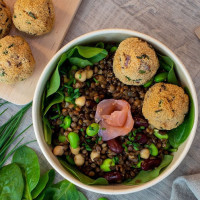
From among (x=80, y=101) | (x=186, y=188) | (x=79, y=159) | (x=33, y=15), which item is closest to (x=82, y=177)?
(x=79, y=159)

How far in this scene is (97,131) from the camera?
3.83 ft

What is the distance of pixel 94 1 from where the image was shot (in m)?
1.38

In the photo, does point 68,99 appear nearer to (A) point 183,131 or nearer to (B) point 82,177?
(B) point 82,177

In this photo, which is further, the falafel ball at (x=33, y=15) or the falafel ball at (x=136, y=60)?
the falafel ball at (x=33, y=15)

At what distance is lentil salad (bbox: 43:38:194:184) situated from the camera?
1.18 m

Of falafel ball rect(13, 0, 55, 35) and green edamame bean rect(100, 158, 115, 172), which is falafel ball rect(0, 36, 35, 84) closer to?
falafel ball rect(13, 0, 55, 35)

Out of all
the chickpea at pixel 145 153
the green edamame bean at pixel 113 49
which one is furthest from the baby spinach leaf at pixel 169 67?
the chickpea at pixel 145 153

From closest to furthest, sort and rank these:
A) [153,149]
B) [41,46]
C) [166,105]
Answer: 1. [166,105]
2. [153,149]
3. [41,46]

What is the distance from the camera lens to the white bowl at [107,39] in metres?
1.09

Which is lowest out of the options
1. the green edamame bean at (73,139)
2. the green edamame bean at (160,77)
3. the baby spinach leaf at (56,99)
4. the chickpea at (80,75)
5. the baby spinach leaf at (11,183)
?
the baby spinach leaf at (11,183)

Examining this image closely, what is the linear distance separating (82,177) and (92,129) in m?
0.19

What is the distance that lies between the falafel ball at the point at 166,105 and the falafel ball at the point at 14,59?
517mm

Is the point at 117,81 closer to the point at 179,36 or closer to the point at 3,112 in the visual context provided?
the point at 179,36

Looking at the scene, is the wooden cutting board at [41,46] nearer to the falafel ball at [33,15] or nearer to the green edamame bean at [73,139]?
the falafel ball at [33,15]
